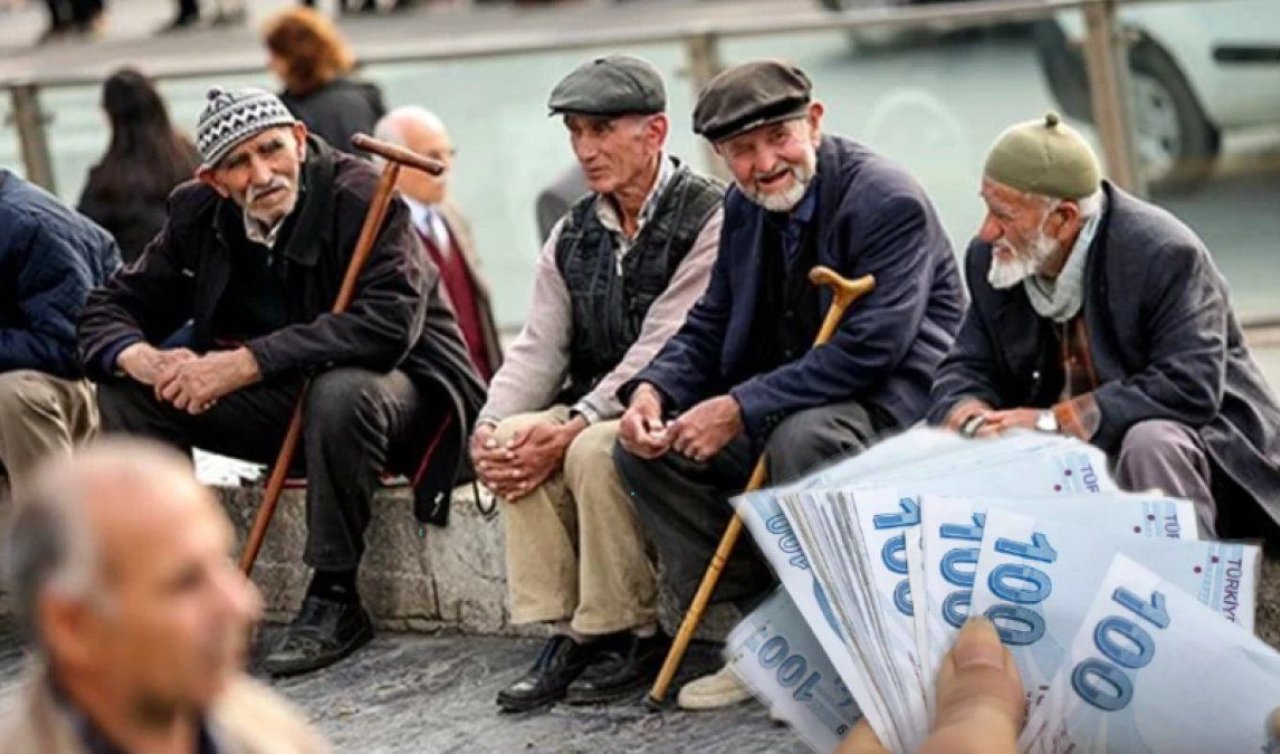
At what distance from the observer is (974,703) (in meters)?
5.30

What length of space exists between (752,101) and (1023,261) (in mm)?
724

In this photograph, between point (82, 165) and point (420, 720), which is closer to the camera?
point (420, 720)

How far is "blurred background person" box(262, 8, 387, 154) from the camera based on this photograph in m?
9.84

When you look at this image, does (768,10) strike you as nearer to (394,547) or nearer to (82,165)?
(82,165)

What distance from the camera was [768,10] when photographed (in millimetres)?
22422

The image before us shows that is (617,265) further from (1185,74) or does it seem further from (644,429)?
(1185,74)

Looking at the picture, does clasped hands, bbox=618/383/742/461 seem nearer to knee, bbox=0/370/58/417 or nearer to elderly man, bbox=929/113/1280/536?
elderly man, bbox=929/113/1280/536

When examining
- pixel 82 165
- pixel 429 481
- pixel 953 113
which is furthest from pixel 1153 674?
pixel 82 165

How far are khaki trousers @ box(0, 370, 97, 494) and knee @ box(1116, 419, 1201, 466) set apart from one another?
2901mm

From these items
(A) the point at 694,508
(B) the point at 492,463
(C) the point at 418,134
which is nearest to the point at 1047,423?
(A) the point at 694,508

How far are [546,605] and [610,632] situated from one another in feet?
0.51

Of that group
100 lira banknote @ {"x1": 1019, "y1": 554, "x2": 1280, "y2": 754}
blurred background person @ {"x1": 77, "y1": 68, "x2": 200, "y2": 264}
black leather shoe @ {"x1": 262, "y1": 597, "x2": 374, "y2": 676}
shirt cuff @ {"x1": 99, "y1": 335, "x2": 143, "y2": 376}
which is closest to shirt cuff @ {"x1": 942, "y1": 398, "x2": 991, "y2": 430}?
100 lira banknote @ {"x1": 1019, "y1": 554, "x2": 1280, "y2": 754}

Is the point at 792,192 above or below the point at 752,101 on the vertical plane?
below

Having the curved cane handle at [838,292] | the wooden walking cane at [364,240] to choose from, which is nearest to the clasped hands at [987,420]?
the curved cane handle at [838,292]
